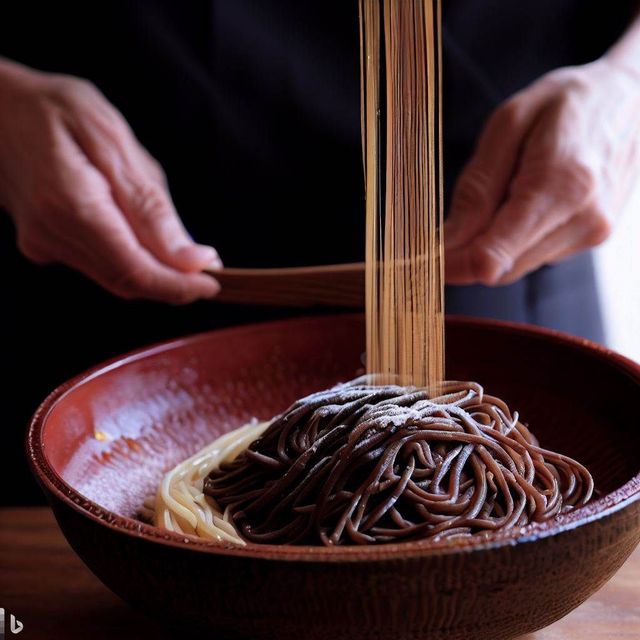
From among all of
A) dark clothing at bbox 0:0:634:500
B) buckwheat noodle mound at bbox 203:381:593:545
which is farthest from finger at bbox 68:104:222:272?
buckwheat noodle mound at bbox 203:381:593:545

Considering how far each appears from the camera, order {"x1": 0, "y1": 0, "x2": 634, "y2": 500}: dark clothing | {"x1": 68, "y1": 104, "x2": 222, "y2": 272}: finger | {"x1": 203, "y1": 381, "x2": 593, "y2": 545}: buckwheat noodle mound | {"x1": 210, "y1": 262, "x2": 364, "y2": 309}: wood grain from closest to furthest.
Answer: {"x1": 203, "y1": 381, "x2": 593, "y2": 545}: buckwheat noodle mound
{"x1": 210, "y1": 262, "x2": 364, "y2": 309}: wood grain
{"x1": 68, "y1": 104, "x2": 222, "y2": 272}: finger
{"x1": 0, "y1": 0, "x2": 634, "y2": 500}: dark clothing

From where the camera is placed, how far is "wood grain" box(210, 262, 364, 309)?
3.79 ft

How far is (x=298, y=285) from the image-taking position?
1170 mm

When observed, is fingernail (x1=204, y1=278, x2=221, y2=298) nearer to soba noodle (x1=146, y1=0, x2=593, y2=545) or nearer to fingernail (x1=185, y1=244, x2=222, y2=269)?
fingernail (x1=185, y1=244, x2=222, y2=269)

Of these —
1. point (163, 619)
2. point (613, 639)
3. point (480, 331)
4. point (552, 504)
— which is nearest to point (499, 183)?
point (480, 331)

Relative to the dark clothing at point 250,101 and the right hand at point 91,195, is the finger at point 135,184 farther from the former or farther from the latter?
the dark clothing at point 250,101

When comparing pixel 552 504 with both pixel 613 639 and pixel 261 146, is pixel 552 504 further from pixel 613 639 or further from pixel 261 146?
pixel 261 146

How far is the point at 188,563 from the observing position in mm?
657

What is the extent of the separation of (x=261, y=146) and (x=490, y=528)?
827mm

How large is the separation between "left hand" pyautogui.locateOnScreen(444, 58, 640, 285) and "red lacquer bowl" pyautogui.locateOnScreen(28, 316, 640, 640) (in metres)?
0.13

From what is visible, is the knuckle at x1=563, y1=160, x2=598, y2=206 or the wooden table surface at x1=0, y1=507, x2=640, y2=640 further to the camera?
the knuckle at x1=563, y1=160, x2=598, y2=206

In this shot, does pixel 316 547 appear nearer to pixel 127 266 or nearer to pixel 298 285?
pixel 298 285

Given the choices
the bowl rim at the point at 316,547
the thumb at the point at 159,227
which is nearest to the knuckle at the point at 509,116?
the thumb at the point at 159,227

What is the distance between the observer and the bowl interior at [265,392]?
3.25 feet
